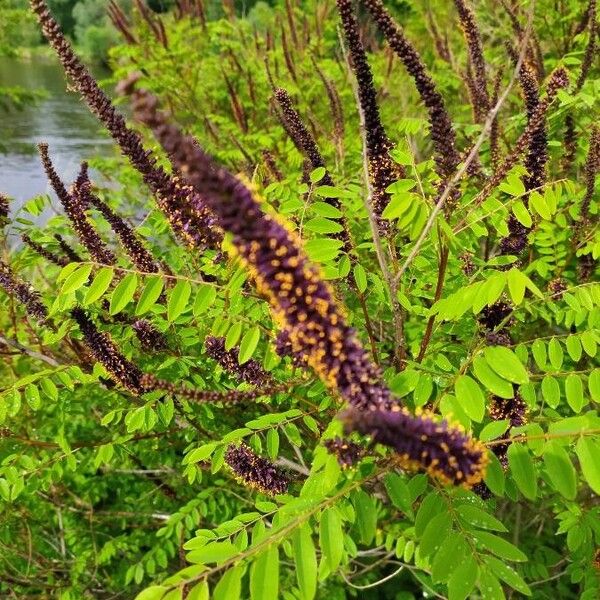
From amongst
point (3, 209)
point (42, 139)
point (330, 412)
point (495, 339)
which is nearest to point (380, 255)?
point (495, 339)

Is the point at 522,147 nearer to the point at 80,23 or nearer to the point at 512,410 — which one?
the point at 512,410

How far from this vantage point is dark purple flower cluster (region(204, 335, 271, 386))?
7.06 feet

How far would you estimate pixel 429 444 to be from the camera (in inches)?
43.7

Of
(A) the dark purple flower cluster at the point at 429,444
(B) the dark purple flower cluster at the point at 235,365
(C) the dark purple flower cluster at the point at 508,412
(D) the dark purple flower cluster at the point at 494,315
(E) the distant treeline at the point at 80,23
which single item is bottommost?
(C) the dark purple flower cluster at the point at 508,412

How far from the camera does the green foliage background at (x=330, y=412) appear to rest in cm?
142

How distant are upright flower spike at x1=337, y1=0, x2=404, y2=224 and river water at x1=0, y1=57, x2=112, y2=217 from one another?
1127 centimetres

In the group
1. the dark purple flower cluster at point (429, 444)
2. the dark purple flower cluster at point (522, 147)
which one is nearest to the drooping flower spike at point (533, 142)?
the dark purple flower cluster at point (522, 147)

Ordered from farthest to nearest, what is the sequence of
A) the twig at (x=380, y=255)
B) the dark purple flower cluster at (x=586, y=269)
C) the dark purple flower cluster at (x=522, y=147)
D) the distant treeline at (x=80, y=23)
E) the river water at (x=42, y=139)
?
the distant treeline at (x=80, y=23) → the river water at (x=42, y=139) → the dark purple flower cluster at (x=586, y=269) → the dark purple flower cluster at (x=522, y=147) → the twig at (x=380, y=255)

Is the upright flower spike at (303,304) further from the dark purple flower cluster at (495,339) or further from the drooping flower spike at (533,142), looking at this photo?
the drooping flower spike at (533,142)

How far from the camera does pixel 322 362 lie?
1.22 meters

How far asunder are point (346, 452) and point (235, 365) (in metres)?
0.89

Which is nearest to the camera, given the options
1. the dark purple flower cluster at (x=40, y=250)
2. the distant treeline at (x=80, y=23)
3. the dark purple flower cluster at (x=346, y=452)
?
the dark purple flower cluster at (x=346, y=452)

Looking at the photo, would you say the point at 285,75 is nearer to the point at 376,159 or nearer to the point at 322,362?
the point at 376,159

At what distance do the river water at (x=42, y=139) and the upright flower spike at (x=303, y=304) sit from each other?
12035mm
